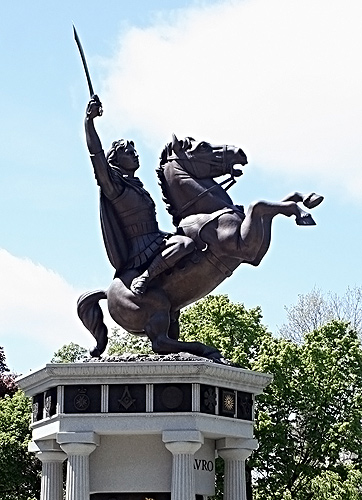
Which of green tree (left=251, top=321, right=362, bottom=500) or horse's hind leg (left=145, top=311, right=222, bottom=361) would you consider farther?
green tree (left=251, top=321, right=362, bottom=500)

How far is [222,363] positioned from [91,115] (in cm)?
437

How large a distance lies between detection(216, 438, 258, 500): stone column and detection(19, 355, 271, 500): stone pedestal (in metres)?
0.05

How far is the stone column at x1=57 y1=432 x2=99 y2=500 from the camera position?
1606 centimetres

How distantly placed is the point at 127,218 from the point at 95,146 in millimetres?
1275

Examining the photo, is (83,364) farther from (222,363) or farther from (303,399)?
(303,399)

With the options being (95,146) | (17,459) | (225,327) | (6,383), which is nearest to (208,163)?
(95,146)

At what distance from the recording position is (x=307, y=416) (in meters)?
38.9

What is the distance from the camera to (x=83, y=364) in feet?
53.6

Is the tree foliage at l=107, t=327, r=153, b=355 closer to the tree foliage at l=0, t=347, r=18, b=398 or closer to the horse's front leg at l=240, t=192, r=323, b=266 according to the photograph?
the tree foliage at l=0, t=347, r=18, b=398

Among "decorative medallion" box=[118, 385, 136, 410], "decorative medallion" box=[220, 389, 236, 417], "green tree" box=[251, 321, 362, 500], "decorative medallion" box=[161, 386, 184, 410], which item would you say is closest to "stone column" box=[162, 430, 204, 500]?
"decorative medallion" box=[161, 386, 184, 410]

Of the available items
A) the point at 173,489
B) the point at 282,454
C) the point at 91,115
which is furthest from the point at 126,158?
the point at 282,454

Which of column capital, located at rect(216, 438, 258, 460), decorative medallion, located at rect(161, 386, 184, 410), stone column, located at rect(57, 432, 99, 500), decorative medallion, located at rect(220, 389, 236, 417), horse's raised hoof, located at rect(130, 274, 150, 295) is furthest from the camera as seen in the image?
horse's raised hoof, located at rect(130, 274, 150, 295)

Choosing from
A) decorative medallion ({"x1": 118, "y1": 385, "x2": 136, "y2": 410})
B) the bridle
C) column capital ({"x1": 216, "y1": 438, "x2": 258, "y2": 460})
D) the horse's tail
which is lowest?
column capital ({"x1": 216, "y1": 438, "x2": 258, "y2": 460})

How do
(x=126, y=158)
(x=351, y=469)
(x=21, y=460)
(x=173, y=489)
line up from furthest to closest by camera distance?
(x=21, y=460) < (x=351, y=469) < (x=126, y=158) < (x=173, y=489)
